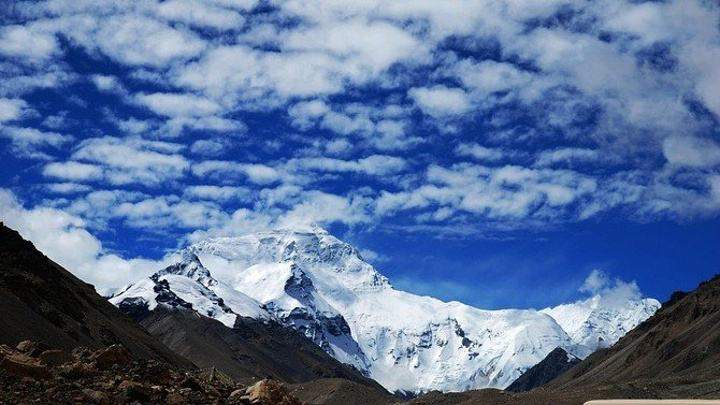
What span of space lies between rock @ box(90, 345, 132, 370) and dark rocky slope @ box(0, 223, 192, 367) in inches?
1750

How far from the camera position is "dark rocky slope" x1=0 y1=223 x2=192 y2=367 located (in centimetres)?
7838

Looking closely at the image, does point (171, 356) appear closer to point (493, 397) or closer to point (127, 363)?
point (493, 397)

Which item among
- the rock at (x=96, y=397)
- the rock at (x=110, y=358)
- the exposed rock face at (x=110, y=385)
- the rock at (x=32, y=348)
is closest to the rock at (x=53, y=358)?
the exposed rock face at (x=110, y=385)

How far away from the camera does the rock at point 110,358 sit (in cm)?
2730

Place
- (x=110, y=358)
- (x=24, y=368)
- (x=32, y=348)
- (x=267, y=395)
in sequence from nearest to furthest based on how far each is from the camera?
1. (x=24, y=368)
2. (x=267, y=395)
3. (x=110, y=358)
4. (x=32, y=348)

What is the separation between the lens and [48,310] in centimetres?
9650

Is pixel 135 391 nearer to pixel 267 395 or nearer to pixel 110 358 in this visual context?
pixel 267 395

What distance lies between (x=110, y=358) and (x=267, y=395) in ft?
20.0

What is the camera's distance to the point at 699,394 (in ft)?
414

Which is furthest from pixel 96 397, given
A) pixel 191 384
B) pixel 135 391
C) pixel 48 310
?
pixel 48 310

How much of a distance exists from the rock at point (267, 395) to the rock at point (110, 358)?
483cm

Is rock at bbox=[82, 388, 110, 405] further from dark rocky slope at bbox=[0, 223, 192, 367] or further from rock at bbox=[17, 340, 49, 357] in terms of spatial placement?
dark rocky slope at bbox=[0, 223, 192, 367]

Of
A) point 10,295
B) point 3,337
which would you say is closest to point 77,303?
point 10,295

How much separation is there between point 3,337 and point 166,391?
5273cm
